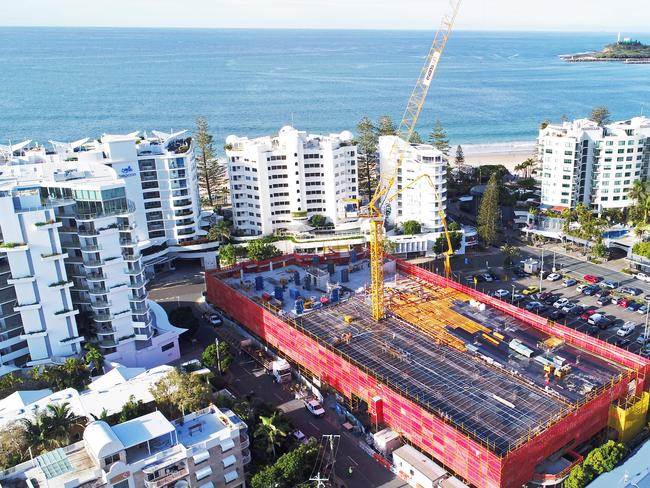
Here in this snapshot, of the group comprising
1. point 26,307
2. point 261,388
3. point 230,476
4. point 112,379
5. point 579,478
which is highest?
point 26,307

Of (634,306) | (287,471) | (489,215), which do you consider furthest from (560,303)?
(287,471)

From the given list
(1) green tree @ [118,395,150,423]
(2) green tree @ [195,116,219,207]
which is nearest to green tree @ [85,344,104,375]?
(1) green tree @ [118,395,150,423]

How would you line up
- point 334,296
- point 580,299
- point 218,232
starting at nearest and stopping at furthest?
point 334,296, point 580,299, point 218,232

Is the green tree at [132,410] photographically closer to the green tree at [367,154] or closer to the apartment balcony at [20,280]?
the apartment balcony at [20,280]

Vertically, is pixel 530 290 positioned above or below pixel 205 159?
below

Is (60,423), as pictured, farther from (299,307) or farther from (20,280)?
(299,307)

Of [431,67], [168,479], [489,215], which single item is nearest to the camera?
[168,479]

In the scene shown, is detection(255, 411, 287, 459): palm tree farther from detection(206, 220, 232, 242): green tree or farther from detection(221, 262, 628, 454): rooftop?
detection(206, 220, 232, 242): green tree
